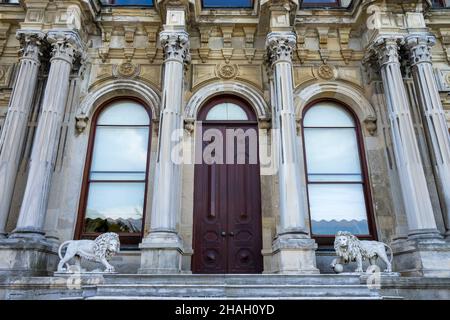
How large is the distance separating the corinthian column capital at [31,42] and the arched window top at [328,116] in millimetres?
6755

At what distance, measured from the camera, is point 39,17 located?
30.0ft

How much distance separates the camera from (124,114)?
985 centimetres

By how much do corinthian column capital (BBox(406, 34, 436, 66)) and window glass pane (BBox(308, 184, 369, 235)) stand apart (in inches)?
132

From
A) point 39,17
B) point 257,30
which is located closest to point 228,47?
point 257,30

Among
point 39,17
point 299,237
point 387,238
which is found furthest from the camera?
point 39,17

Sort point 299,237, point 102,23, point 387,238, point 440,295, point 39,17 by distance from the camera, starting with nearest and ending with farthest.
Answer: point 440,295
point 299,237
point 387,238
point 39,17
point 102,23

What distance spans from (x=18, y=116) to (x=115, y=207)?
2.95 meters

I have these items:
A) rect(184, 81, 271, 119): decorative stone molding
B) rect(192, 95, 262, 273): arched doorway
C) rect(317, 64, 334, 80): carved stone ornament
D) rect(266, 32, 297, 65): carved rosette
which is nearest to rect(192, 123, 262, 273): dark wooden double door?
rect(192, 95, 262, 273): arched doorway

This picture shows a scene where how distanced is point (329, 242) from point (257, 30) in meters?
5.72

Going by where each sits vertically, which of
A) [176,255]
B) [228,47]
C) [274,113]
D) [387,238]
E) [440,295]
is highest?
[228,47]

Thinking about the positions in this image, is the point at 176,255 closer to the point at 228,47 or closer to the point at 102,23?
the point at 228,47

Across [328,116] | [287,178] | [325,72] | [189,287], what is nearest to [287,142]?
[287,178]

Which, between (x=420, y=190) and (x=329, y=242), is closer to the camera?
(x=420, y=190)

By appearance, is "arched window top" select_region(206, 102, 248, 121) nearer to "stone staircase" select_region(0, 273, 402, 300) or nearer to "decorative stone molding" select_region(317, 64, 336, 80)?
"decorative stone molding" select_region(317, 64, 336, 80)
